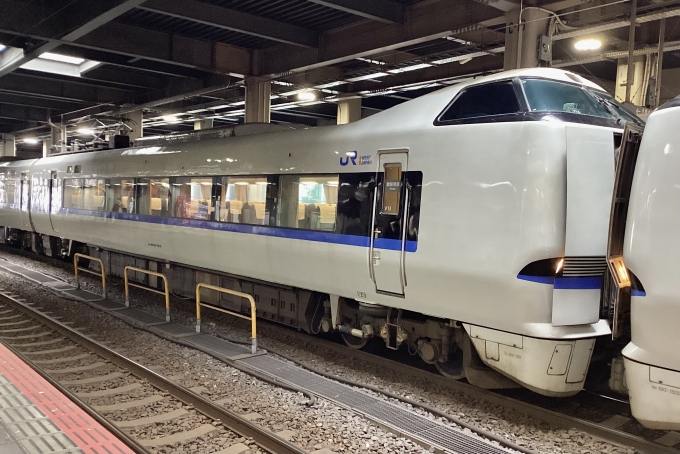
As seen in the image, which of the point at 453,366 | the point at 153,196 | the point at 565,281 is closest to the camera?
the point at 565,281

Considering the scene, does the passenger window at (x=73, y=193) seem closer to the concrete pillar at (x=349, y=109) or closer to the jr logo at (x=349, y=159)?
the concrete pillar at (x=349, y=109)

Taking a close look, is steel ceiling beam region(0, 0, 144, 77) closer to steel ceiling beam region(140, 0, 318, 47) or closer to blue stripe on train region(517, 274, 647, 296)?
steel ceiling beam region(140, 0, 318, 47)

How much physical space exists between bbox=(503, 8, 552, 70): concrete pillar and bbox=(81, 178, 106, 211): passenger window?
9.59 m

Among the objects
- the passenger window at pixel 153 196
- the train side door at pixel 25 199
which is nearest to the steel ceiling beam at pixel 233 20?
the passenger window at pixel 153 196

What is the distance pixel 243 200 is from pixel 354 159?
261 cm

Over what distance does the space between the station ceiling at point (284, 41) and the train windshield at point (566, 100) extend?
2735 mm

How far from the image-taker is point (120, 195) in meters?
12.4

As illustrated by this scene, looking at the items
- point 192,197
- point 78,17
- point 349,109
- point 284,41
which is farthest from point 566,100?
point 349,109

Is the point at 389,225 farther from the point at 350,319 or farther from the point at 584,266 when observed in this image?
the point at 584,266

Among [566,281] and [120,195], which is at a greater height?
[120,195]

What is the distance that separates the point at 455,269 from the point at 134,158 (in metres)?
8.71

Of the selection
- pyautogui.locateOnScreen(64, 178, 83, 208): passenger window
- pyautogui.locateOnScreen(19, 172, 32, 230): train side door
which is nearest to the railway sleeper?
pyautogui.locateOnScreen(64, 178, 83, 208): passenger window

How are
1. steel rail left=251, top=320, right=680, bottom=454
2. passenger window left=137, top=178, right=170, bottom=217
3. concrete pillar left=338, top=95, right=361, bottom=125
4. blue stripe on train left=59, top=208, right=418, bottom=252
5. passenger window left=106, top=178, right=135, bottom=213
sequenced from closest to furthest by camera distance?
1. steel rail left=251, top=320, right=680, bottom=454
2. blue stripe on train left=59, top=208, right=418, bottom=252
3. passenger window left=137, top=178, right=170, bottom=217
4. passenger window left=106, top=178, right=135, bottom=213
5. concrete pillar left=338, top=95, right=361, bottom=125

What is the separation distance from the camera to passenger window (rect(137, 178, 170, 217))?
10789 millimetres
